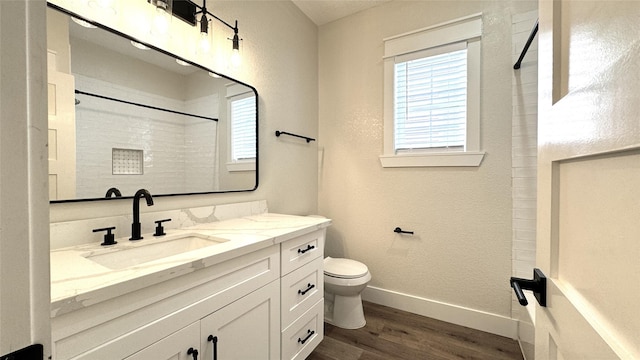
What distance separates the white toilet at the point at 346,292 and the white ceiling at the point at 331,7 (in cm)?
220

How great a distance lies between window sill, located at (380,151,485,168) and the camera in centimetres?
194

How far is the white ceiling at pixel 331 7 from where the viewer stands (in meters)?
2.26

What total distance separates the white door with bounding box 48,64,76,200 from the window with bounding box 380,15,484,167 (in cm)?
196

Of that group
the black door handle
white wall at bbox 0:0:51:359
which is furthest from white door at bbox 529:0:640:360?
white wall at bbox 0:0:51:359

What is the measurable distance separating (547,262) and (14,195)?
956mm

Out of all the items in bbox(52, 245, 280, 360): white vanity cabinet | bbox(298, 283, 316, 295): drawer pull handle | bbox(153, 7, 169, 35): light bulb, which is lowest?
bbox(298, 283, 316, 295): drawer pull handle

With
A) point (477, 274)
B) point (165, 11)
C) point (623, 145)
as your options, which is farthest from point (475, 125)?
point (165, 11)

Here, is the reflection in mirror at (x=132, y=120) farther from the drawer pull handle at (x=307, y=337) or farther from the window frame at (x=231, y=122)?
the drawer pull handle at (x=307, y=337)

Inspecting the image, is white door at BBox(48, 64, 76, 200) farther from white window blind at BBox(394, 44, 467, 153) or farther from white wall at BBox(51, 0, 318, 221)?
white window blind at BBox(394, 44, 467, 153)

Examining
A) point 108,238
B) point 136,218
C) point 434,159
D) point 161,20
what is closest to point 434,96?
point 434,159

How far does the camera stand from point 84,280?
0.71 meters

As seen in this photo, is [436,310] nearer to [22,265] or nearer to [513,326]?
[513,326]

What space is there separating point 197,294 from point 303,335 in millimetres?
846

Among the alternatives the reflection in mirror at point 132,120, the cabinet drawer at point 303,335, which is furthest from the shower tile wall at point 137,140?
the cabinet drawer at point 303,335
